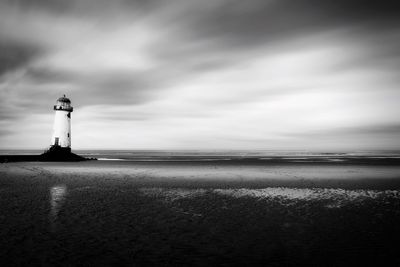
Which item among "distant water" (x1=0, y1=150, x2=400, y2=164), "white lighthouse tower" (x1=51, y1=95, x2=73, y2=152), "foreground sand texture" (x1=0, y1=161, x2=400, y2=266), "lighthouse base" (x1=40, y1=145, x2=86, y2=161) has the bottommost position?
"foreground sand texture" (x1=0, y1=161, x2=400, y2=266)

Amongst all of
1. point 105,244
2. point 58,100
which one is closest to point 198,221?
point 105,244

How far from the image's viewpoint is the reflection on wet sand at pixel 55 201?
437 inches

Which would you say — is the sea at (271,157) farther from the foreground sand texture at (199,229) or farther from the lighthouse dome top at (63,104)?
the foreground sand texture at (199,229)

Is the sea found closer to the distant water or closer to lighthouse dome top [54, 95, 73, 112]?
the distant water

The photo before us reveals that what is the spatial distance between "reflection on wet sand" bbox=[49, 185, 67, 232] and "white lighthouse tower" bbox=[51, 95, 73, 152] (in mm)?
30082

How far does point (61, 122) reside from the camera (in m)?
47.8

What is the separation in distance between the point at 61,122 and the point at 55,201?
1404 inches

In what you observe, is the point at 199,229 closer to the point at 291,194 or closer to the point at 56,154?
the point at 291,194

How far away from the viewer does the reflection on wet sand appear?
36.4 ft

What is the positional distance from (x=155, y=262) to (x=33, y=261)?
8.77 feet

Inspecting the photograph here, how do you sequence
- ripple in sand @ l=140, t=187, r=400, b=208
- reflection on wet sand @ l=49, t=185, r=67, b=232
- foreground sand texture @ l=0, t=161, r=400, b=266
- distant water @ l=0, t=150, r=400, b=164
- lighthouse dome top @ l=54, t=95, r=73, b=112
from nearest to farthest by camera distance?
foreground sand texture @ l=0, t=161, r=400, b=266 < reflection on wet sand @ l=49, t=185, r=67, b=232 < ripple in sand @ l=140, t=187, r=400, b=208 < lighthouse dome top @ l=54, t=95, r=73, b=112 < distant water @ l=0, t=150, r=400, b=164

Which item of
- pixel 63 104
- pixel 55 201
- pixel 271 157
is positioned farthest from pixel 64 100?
pixel 271 157

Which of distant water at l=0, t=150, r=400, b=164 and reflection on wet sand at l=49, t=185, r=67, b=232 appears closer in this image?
reflection on wet sand at l=49, t=185, r=67, b=232

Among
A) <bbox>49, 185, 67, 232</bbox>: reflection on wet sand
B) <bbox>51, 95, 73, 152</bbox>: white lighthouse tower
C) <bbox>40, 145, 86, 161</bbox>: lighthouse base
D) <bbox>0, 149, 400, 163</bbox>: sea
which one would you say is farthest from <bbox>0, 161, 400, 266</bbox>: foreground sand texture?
<bbox>0, 149, 400, 163</bbox>: sea
